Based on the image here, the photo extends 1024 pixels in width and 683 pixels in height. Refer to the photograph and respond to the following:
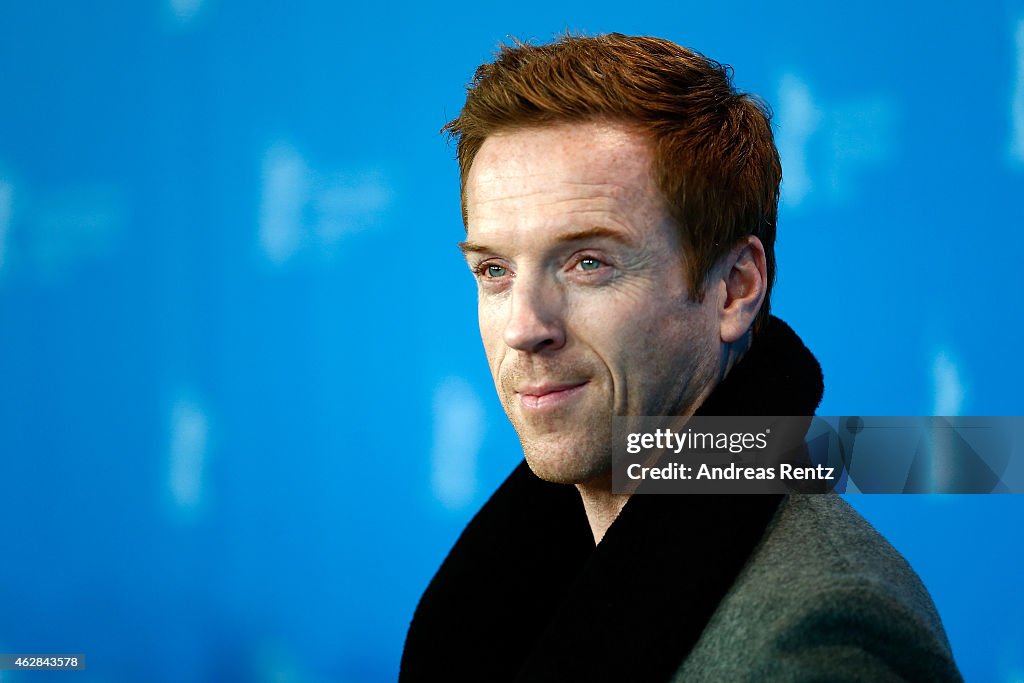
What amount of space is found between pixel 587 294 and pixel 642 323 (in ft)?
0.25

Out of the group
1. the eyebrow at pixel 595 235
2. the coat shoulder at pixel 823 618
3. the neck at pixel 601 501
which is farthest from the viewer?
the neck at pixel 601 501

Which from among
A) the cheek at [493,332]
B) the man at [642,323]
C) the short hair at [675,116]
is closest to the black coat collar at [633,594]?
the man at [642,323]

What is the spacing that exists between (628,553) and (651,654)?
131mm

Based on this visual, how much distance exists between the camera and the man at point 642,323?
4.09 feet

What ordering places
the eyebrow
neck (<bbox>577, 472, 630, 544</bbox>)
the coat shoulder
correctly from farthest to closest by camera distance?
1. neck (<bbox>577, 472, 630, 544</bbox>)
2. the eyebrow
3. the coat shoulder

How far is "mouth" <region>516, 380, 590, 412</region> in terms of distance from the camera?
139 centimetres

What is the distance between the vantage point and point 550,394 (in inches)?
54.9

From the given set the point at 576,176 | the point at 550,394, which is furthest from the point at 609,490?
the point at 576,176

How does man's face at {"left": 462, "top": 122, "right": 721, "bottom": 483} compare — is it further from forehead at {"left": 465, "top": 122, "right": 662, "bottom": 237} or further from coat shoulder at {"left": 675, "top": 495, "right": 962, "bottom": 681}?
coat shoulder at {"left": 675, "top": 495, "right": 962, "bottom": 681}

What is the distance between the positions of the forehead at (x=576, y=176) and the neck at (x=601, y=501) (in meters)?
0.34

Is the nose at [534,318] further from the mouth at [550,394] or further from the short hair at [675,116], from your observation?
the short hair at [675,116]

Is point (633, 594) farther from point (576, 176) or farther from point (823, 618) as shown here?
point (576, 176)

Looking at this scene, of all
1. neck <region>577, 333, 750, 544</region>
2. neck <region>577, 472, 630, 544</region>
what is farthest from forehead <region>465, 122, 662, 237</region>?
neck <region>577, 472, 630, 544</region>

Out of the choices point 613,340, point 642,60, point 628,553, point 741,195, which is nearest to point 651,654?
point 628,553
